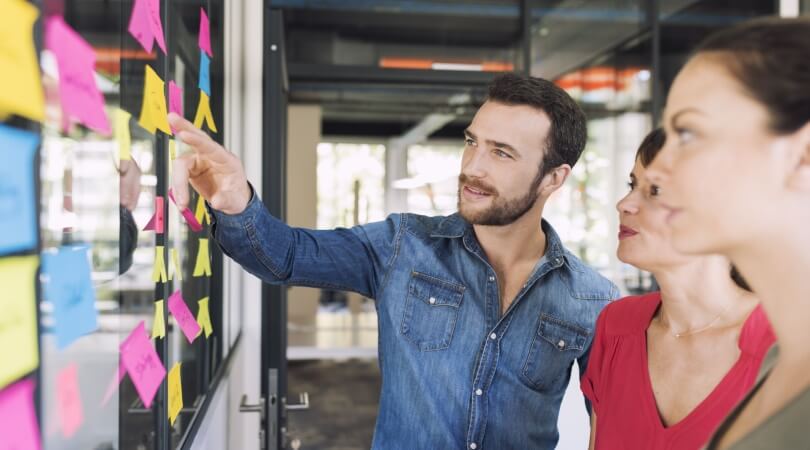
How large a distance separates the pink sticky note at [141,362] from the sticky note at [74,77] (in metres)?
0.32

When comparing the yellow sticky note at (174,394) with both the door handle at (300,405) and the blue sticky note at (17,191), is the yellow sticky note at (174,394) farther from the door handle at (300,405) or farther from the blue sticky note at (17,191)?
the door handle at (300,405)

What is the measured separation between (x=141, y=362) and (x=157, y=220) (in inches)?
10.0

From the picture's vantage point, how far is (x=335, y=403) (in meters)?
6.23

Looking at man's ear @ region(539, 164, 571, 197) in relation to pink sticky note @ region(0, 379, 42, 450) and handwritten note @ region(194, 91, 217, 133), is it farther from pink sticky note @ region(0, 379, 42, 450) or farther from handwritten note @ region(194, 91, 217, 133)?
pink sticky note @ region(0, 379, 42, 450)

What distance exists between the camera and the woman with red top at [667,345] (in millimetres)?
1259

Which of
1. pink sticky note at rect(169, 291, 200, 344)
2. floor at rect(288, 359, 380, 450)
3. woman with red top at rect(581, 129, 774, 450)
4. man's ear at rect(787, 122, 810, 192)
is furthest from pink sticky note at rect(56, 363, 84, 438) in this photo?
floor at rect(288, 359, 380, 450)

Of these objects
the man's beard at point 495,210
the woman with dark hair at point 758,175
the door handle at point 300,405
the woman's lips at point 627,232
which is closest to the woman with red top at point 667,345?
the woman's lips at point 627,232

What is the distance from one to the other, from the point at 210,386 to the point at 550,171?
114cm

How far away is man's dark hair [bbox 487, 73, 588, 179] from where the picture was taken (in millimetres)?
1651

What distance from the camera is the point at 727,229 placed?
0.61 meters

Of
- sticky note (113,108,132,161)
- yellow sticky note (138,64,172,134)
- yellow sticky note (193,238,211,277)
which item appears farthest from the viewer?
yellow sticky note (193,238,211,277)

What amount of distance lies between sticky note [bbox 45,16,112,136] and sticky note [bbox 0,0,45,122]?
7cm

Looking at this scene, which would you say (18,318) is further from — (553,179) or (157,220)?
(553,179)

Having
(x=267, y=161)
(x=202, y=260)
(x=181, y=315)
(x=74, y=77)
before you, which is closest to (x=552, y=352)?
(x=181, y=315)
